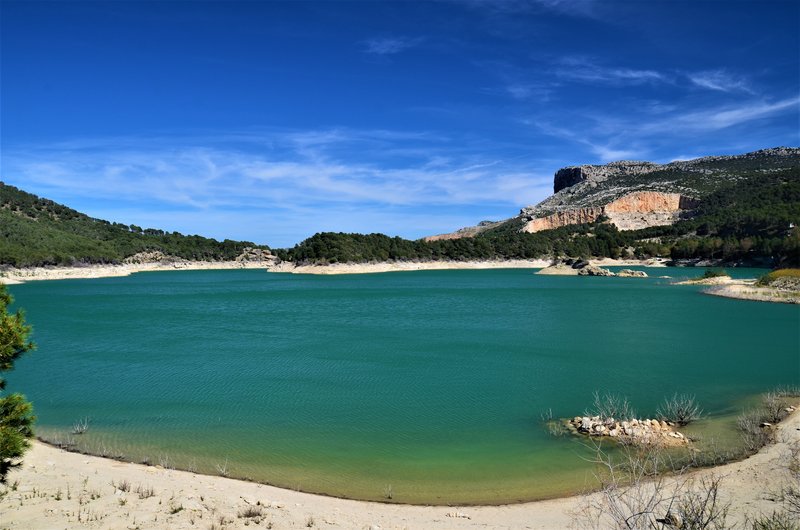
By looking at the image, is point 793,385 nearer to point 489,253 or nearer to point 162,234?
point 489,253

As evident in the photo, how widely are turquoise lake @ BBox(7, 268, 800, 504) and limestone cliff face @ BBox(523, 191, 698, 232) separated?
290 ft

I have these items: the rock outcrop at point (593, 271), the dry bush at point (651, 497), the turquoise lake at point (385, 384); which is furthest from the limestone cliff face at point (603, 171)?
the dry bush at point (651, 497)

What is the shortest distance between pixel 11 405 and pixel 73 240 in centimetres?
9218

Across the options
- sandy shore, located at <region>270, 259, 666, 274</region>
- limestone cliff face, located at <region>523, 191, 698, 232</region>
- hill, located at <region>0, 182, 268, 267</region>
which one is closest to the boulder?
sandy shore, located at <region>270, 259, 666, 274</region>

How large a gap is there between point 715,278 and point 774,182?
198 ft

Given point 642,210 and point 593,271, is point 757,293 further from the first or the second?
point 642,210

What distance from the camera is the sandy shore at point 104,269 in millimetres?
65438

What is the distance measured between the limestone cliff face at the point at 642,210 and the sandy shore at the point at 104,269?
75939 mm

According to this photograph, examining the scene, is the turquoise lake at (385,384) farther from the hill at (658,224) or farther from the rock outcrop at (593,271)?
the hill at (658,224)

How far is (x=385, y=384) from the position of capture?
1345cm

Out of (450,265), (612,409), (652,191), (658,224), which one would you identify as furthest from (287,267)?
(612,409)

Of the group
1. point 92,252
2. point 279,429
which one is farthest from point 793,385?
point 92,252

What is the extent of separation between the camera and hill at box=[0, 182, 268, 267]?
7188 cm

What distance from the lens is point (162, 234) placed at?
381 feet
